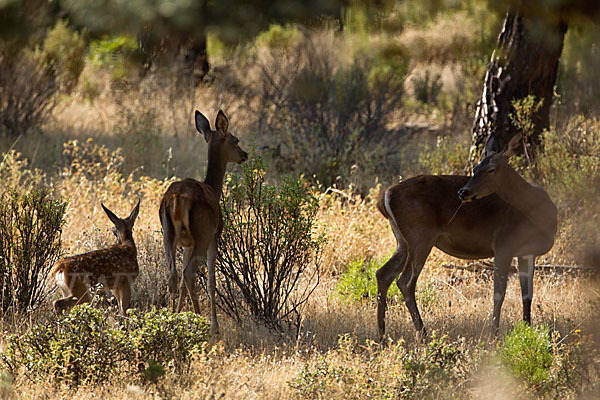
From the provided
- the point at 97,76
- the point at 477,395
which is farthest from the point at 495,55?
the point at 97,76

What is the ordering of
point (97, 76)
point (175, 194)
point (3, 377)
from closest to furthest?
point (3, 377)
point (175, 194)
point (97, 76)

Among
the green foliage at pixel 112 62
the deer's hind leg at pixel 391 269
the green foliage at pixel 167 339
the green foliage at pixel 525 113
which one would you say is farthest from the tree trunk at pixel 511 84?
the green foliage at pixel 167 339

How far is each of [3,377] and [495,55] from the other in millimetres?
6985

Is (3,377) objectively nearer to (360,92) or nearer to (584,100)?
(360,92)

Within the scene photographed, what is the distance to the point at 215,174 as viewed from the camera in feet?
21.5

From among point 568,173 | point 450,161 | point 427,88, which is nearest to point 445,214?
point 568,173

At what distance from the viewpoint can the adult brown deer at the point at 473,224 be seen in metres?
5.97

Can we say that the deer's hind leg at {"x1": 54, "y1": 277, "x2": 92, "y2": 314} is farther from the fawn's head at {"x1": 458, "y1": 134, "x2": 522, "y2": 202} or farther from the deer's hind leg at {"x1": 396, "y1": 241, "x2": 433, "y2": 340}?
the fawn's head at {"x1": 458, "y1": 134, "x2": 522, "y2": 202}

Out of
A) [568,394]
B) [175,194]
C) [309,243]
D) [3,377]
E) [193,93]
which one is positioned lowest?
[568,394]

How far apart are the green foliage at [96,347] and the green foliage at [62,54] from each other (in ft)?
34.3

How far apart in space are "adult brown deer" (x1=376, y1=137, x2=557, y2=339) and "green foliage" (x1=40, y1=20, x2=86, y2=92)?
996 cm

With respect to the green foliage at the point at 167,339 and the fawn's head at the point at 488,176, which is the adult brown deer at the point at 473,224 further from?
the green foliage at the point at 167,339

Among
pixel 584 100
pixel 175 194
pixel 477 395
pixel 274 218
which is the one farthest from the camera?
pixel 584 100

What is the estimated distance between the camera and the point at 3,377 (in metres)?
4.20
